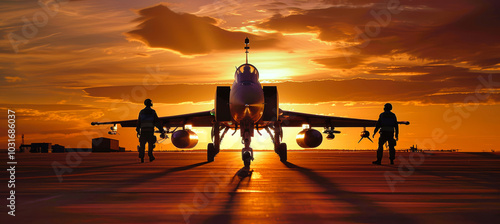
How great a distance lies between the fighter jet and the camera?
683 inches

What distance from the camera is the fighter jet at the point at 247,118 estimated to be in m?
17.3

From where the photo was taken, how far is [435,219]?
6109 mm

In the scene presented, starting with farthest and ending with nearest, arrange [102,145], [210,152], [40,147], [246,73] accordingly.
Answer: [40,147] → [102,145] → [210,152] → [246,73]

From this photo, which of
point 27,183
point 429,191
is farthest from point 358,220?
point 27,183

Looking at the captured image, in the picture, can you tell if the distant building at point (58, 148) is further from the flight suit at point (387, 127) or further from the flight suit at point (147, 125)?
the flight suit at point (387, 127)

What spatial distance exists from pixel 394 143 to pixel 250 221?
13910mm

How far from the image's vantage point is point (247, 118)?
17547 millimetres

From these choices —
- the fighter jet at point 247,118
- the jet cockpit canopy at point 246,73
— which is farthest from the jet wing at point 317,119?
the jet cockpit canopy at point 246,73

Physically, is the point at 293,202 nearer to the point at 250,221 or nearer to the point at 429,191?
the point at 250,221

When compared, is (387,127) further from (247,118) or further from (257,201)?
(257,201)

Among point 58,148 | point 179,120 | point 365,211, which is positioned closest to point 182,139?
point 179,120

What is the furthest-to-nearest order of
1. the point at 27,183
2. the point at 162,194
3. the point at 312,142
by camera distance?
the point at 312,142 < the point at 27,183 < the point at 162,194

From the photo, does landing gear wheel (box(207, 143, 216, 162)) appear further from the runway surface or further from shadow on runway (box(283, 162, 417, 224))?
shadow on runway (box(283, 162, 417, 224))

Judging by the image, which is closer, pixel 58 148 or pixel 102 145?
pixel 102 145
